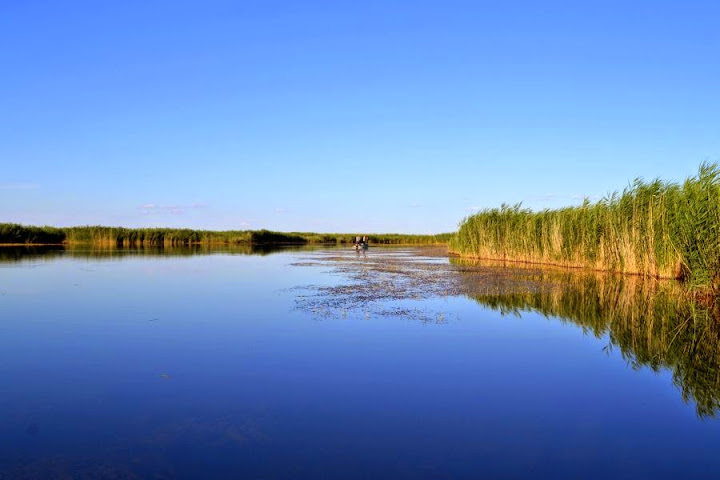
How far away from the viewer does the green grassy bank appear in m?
13.0

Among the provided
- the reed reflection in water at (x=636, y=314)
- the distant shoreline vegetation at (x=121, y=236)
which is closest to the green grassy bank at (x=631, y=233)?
the reed reflection in water at (x=636, y=314)

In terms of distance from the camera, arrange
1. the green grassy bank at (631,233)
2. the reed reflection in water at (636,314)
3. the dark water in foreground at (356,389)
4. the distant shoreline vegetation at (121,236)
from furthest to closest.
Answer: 1. the distant shoreline vegetation at (121,236)
2. the green grassy bank at (631,233)
3. the reed reflection in water at (636,314)
4. the dark water in foreground at (356,389)

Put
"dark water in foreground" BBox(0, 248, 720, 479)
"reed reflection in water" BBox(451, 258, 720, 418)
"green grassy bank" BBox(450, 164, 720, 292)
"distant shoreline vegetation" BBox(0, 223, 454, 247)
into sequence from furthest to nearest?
"distant shoreline vegetation" BBox(0, 223, 454, 247) → "green grassy bank" BBox(450, 164, 720, 292) → "reed reflection in water" BBox(451, 258, 720, 418) → "dark water in foreground" BBox(0, 248, 720, 479)

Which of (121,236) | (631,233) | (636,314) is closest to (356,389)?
(636,314)

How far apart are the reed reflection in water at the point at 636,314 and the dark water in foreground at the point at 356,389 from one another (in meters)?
0.06

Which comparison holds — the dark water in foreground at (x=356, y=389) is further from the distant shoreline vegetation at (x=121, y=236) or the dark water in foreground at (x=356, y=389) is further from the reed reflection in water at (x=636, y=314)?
the distant shoreline vegetation at (x=121, y=236)

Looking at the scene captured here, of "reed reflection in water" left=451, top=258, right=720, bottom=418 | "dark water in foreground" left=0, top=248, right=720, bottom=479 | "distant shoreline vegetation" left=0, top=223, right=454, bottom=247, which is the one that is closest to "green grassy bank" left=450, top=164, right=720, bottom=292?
"reed reflection in water" left=451, top=258, right=720, bottom=418

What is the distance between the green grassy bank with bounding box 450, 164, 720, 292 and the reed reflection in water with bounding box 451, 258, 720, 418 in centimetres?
80

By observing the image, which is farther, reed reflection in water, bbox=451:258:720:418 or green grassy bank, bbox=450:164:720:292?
green grassy bank, bbox=450:164:720:292

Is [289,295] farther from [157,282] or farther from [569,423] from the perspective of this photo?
[569,423]

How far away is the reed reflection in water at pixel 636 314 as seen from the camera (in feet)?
22.2

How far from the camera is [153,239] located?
176ft

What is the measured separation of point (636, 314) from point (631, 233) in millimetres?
8644

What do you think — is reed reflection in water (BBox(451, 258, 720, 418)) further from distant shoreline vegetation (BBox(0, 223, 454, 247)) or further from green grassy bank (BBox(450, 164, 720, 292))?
distant shoreline vegetation (BBox(0, 223, 454, 247))
